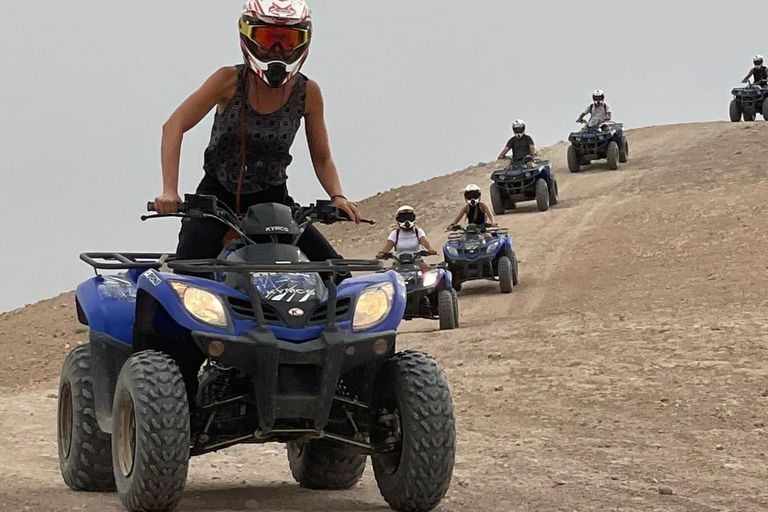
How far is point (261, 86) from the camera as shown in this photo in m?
6.39

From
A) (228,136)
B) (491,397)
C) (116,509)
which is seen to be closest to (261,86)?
(228,136)

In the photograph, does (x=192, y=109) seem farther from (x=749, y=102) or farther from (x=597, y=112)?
(x=749, y=102)

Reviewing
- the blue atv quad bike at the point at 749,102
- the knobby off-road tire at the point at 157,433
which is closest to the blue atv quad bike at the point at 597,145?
the blue atv quad bike at the point at 749,102

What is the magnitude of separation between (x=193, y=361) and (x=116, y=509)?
725 millimetres

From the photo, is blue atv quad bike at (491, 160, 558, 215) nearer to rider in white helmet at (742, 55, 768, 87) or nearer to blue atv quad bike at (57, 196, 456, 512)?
rider in white helmet at (742, 55, 768, 87)

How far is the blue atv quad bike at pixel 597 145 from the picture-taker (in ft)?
110

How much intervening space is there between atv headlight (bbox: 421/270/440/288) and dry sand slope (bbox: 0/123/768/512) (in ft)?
2.26

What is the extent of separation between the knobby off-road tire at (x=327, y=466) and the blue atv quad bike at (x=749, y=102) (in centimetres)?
3467

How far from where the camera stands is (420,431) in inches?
231

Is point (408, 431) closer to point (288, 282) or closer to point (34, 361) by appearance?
point (288, 282)

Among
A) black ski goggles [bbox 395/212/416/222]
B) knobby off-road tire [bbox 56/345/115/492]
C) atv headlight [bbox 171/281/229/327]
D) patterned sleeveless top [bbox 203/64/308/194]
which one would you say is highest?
patterned sleeveless top [bbox 203/64/308/194]

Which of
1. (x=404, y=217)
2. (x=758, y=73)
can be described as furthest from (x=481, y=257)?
(x=758, y=73)

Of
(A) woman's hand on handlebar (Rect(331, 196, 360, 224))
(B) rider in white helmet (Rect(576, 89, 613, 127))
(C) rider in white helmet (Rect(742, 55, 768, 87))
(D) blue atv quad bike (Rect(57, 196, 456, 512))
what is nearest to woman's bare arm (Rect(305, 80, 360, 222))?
(A) woman's hand on handlebar (Rect(331, 196, 360, 224))

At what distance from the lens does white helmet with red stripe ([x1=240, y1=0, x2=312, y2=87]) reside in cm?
610
